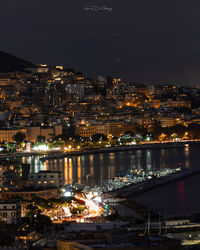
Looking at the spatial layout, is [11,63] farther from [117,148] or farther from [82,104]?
[117,148]

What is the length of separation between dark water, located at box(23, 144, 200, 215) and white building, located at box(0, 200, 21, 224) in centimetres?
240

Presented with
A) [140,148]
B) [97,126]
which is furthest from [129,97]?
[140,148]

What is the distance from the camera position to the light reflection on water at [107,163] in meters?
16.9

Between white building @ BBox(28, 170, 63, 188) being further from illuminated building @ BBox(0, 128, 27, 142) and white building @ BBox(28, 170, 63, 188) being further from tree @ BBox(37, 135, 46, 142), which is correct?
illuminated building @ BBox(0, 128, 27, 142)

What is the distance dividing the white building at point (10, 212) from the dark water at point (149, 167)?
2396 mm

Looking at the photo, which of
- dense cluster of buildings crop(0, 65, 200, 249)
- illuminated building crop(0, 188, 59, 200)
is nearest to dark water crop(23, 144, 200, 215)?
illuminated building crop(0, 188, 59, 200)

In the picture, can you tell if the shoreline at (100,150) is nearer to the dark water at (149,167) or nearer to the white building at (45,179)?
the dark water at (149,167)

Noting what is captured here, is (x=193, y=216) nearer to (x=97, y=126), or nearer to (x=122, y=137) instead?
(x=122, y=137)

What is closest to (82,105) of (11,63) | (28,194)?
(11,63)

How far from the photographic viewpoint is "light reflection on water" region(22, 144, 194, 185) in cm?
1688

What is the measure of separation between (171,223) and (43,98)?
26905 millimetres

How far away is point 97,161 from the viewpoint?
2108 centimetres

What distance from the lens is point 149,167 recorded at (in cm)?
1883

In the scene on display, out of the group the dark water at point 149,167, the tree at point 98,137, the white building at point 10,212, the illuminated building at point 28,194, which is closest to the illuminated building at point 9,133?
the tree at point 98,137
